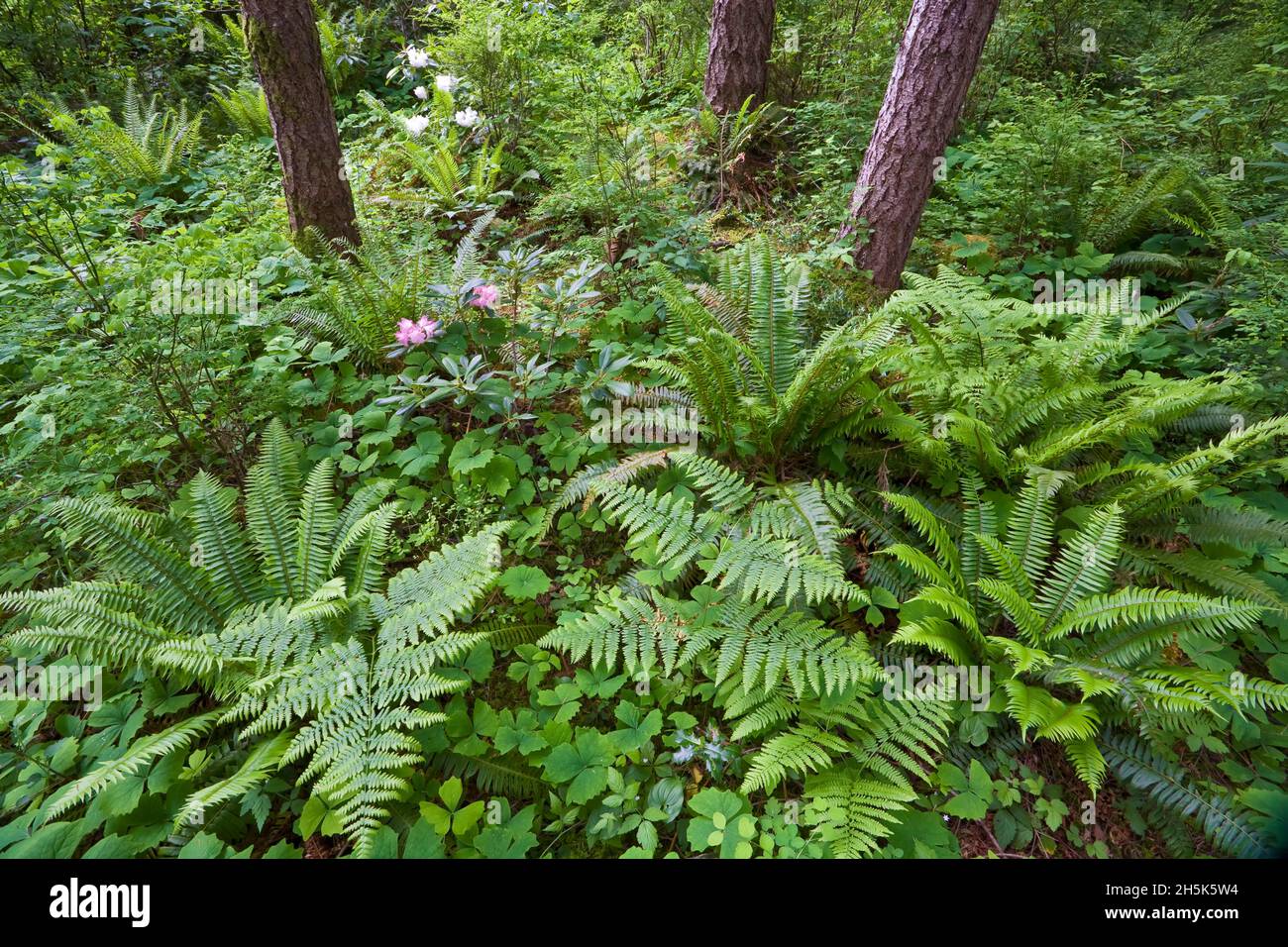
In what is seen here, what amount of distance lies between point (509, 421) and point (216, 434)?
151 cm

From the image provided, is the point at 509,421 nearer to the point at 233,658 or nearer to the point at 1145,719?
the point at 233,658

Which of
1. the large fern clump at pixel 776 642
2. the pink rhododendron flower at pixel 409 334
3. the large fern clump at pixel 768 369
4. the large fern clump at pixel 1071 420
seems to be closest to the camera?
the large fern clump at pixel 776 642

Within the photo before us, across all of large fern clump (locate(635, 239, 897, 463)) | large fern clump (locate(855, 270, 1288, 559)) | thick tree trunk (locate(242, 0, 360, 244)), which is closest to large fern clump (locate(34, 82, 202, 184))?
thick tree trunk (locate(242, 0, 360, 244))

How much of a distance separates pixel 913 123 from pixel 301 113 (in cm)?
387

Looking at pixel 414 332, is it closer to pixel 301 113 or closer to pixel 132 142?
pixel 301 113

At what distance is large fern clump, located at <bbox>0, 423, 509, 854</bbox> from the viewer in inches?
80.1

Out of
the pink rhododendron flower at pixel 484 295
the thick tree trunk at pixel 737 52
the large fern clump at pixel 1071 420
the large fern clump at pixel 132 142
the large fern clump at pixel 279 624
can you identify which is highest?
the thick tree trunk at pixel 737 52

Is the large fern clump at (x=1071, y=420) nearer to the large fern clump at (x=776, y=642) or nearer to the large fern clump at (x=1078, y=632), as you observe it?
the large fern clump at (x=1078, y=632)

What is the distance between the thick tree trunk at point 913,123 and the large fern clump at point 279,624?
3.29 metres

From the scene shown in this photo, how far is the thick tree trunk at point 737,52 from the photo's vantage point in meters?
5.26

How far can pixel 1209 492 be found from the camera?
9.55ft

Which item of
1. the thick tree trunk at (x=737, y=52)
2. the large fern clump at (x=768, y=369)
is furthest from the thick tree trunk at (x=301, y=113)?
the thick tree trunk at (x=737, y=52)

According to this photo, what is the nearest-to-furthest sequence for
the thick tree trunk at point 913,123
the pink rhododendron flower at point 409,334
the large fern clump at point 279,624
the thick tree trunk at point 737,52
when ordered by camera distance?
the large fern clump at point 279,624 < the pink rhododendron flower at point 409,334 < the thick tree trunk at point 913,123 < the thick tree trunk at point 737,52
